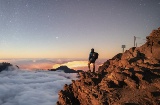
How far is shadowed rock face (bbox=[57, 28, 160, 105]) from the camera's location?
1590cm

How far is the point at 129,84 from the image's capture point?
1775cm

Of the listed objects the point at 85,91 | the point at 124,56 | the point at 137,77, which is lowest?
the point at 85,91

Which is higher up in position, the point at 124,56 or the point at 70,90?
the point at 124,56

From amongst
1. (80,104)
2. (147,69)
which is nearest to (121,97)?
(147,69)

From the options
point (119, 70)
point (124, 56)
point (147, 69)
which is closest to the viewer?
point (147, 69)

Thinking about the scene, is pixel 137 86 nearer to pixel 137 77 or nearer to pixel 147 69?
pixel 137 77

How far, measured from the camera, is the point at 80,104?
78.5 ft

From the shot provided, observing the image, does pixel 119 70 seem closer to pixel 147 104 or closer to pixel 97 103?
pixel 97 103

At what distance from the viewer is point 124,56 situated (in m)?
25.8

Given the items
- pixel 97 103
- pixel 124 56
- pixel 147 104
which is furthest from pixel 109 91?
pixel 124 56

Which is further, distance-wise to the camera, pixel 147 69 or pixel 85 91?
pixel 85 91

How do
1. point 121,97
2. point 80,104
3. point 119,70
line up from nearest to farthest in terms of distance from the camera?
point 121,97, point 119,70, point 80,104

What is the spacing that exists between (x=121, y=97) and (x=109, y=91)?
1.81 m

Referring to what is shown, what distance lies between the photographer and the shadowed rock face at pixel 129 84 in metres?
15.9
